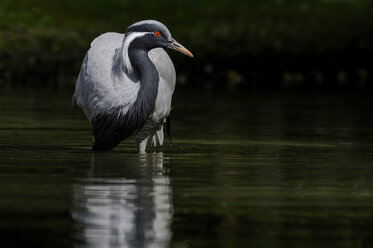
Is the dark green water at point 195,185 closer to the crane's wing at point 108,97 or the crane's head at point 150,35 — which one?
the crane's wing at point 108,97

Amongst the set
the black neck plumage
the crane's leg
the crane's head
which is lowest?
the crane's leg

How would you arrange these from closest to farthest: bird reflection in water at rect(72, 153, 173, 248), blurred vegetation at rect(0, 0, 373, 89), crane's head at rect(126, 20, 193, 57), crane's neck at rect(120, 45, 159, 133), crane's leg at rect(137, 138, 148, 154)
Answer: bird reflection in water at rect(72, 153, 173, 248), crane's neck at rect(120, 45, 159, 133), crane's head at rect(126, 20, 193, 57), crane's leg at rect(137, 138, 148, 154), blurred vegetation at rect(0, 0, 373, 89)

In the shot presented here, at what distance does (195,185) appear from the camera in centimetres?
1196

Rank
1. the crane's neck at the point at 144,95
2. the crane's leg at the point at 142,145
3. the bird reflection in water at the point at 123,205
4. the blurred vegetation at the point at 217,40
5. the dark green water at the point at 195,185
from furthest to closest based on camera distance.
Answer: the blurred vegetation at the point at 217,40 → the crane's leg at the point at 142,145 → the crane's neck at the point at 144,95 → the dark green water at the point at 195,185 → the bird reflection in water at the point at 123,205

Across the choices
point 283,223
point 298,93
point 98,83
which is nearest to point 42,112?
point 98,83

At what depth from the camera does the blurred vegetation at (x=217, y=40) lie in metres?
34.2

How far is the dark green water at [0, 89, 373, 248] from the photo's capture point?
914 cm

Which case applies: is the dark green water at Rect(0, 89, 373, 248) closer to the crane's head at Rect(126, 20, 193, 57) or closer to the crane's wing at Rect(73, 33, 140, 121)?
the crane's wing at Rect(73, 33, 140, 121)

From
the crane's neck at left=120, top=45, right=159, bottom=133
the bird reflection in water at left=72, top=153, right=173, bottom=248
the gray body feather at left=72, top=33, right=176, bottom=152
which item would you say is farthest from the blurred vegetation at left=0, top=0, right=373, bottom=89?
the bird reflection in water at left=72, top=153, right=173, bottom=248

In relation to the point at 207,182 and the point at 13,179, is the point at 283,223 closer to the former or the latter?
the point at 207,182

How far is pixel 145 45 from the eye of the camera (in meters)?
15.3

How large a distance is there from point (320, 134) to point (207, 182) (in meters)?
6.07

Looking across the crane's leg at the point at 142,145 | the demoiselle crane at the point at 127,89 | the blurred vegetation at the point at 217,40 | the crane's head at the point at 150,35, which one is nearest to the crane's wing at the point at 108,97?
the demoiselle crane at the point at 127,89

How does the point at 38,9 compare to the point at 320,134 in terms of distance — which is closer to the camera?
the point at 320,134
